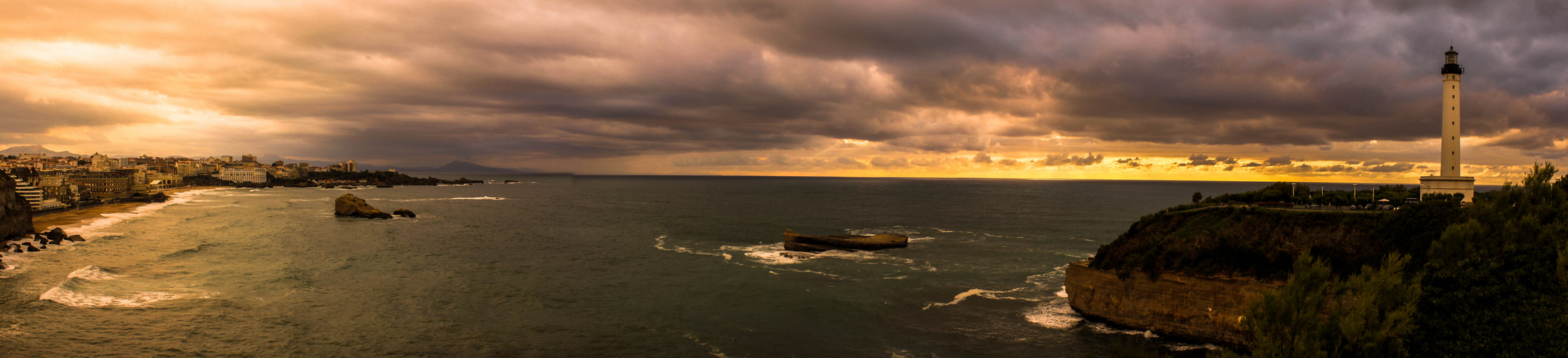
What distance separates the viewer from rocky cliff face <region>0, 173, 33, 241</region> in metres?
63.7

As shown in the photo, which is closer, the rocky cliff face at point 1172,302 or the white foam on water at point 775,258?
the rocky cliff face at point 1172,302

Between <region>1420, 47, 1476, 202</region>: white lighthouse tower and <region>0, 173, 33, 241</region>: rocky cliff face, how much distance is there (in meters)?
125

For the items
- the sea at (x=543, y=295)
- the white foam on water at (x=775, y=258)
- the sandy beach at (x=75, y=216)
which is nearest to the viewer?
the sea at (x=543, y=295)

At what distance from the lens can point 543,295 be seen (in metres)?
43.2

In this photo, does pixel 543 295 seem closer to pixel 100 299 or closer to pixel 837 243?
pixel 100 299

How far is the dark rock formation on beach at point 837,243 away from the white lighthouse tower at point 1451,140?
40.2m

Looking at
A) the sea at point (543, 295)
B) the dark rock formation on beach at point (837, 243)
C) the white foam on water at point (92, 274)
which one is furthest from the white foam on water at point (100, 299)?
the dark rock formation on beach at point (837, 243)

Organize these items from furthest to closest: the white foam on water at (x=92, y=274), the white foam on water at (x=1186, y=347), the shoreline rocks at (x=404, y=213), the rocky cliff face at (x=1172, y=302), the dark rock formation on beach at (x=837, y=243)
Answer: the shoreline rocks at (x=404, y=213)
the dark rock formation on beach at (x=837, y=243)
the white foam on water at (x=92, y=274)
the white foam on water at (x=1186, y=347)
the rocky cliff face at (x=1172, y=302)

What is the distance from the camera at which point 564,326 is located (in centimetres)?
3522

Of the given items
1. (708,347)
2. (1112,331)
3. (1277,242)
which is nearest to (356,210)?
(708,347)

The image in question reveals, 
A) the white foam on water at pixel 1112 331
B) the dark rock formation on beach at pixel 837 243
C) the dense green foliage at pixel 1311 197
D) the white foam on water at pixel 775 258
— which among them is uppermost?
the dense green foliage at pixel 1311 197

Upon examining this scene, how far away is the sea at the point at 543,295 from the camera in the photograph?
31406 mm

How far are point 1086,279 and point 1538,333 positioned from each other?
55.0 ft

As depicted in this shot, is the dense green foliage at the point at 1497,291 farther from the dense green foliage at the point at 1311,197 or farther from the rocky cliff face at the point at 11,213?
the rocky cliff face at the point at 11,213
